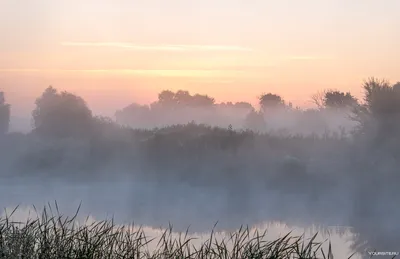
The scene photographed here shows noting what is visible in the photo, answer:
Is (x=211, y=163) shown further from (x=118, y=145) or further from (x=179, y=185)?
(x=118, y=145)

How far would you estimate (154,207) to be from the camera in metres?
21.0

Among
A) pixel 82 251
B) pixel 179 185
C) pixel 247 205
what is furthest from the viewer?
pixel 179 185

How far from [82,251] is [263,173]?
24.9 m

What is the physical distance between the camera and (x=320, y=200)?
25.1 meters

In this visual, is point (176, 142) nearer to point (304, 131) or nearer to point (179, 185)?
point (179, 185)

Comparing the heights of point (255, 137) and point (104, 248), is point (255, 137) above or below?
above

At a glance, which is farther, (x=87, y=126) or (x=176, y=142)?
(x=87, y=126)

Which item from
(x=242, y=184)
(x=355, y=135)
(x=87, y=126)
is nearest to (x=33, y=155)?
(x=87, y=126)

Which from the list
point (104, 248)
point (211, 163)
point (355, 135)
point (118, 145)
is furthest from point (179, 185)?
point (104, 248)

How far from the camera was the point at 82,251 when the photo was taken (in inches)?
201

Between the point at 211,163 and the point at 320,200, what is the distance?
6526 mm

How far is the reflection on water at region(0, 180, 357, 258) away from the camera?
14.7 m

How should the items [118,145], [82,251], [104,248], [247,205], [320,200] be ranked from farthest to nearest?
[118,145], [320,200], [247,205], [104,248], [82,251]

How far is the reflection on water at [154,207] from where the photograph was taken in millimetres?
14669
